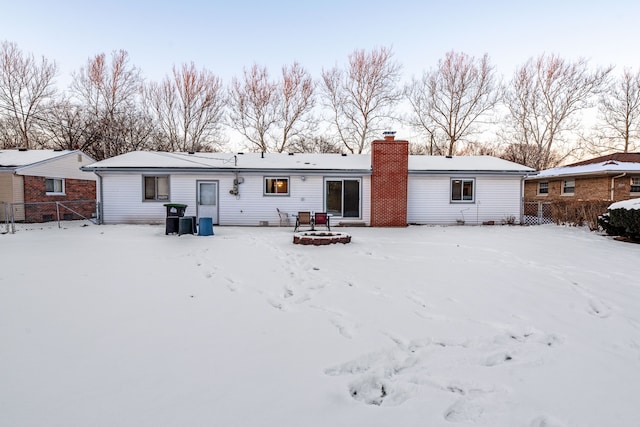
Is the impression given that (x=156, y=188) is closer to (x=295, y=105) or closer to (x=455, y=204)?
(x=455, y=204)

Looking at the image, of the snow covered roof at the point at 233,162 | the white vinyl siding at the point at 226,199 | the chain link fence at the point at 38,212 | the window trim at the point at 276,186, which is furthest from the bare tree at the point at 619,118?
the chain link fence at the point at 38,212

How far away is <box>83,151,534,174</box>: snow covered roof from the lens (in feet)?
47.0

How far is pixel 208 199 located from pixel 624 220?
1501cm

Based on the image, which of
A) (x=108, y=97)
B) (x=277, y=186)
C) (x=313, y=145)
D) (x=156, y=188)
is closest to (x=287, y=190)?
(x=277, y=186)

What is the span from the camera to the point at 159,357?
289 centimetres

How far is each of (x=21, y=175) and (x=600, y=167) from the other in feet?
105

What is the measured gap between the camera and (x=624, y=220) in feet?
32.6

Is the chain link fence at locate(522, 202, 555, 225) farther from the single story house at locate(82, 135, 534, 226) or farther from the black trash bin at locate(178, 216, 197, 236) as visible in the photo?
the black trash bin at locate(178, 216, 197, 236)

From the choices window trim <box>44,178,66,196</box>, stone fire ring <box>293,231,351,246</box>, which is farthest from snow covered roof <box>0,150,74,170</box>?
stone fire ring <box>293,231,351,246</box>

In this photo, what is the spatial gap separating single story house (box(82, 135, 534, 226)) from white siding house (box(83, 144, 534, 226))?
4 cm

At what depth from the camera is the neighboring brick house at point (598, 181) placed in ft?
62.6

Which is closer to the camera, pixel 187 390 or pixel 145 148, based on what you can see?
pixel 187 390

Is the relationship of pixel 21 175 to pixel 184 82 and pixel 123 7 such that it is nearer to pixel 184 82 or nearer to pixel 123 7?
pixel 123 7

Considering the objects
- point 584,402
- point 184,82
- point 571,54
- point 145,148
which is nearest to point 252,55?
point 184,82
